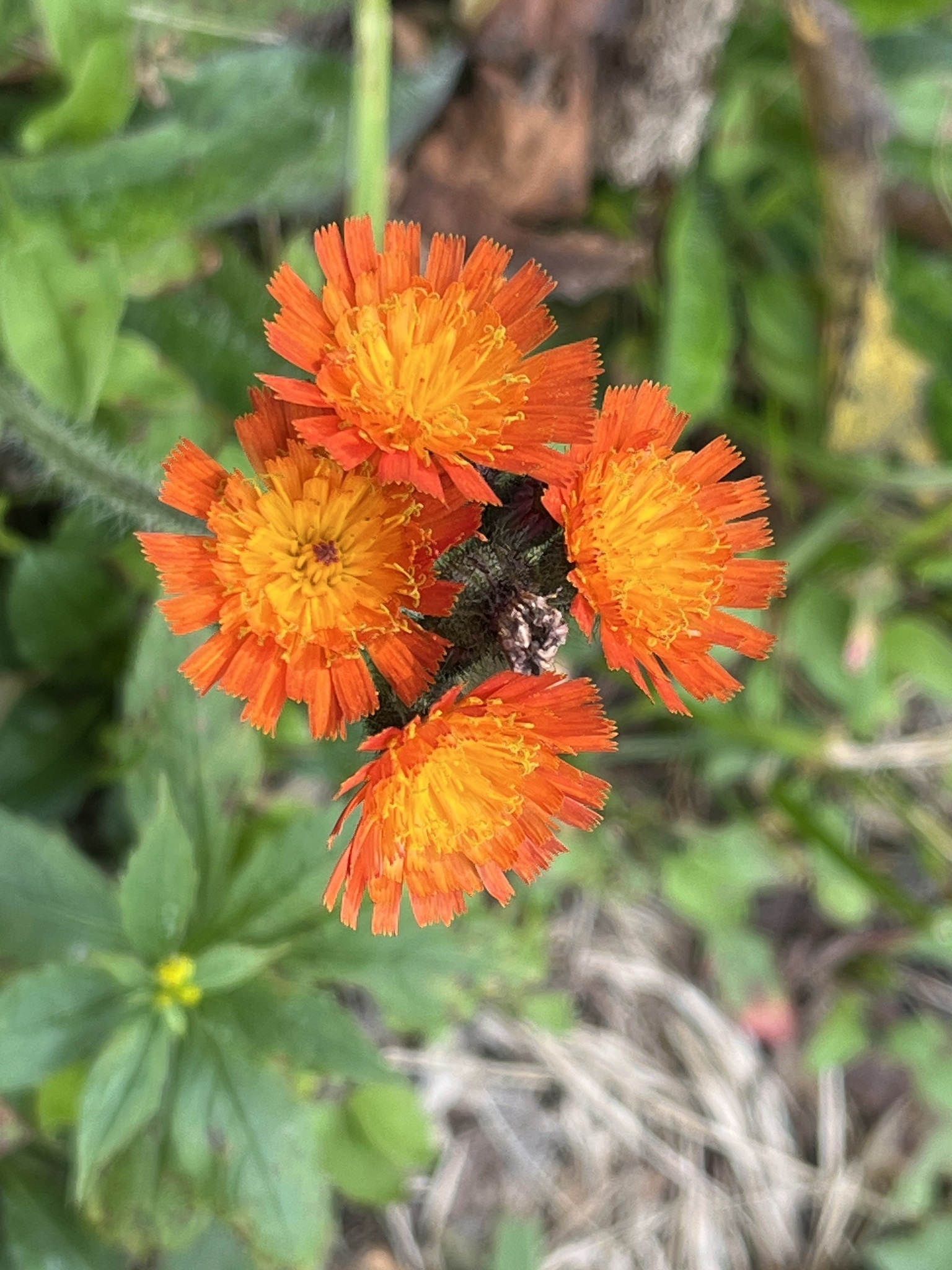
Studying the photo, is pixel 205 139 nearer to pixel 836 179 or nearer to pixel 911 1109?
pixel 836 179

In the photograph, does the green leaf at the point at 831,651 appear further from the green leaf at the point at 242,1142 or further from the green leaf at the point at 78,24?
the green leaf at the point at 78,24

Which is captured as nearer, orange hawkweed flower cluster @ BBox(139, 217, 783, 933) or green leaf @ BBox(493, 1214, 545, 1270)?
orange hawkweed flower cluster @ BBox(139, 217, 783, 933)

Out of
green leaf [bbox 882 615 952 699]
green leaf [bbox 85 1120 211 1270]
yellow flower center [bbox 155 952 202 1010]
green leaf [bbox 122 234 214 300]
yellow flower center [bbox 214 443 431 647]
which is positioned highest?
green leaf [bbox 122 234 214 300]

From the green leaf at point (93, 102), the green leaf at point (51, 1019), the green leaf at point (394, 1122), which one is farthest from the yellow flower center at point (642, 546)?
the green leaf at point (394, 1122)

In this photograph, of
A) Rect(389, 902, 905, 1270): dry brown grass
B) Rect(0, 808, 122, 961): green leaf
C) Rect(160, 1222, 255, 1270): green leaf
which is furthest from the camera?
Rect(389, 902, 905, 1270): dry brown grass

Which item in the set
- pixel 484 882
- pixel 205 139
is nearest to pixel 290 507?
pixel 484 882

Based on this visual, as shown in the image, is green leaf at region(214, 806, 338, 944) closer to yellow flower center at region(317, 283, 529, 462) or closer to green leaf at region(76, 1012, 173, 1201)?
green leaf at region(76, 1012, 173, 1201)

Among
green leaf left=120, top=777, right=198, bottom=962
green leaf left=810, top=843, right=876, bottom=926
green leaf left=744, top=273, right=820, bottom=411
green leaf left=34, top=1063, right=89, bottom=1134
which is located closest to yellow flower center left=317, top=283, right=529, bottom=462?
green leaf left=120, top=777, right=198, bottom=962
